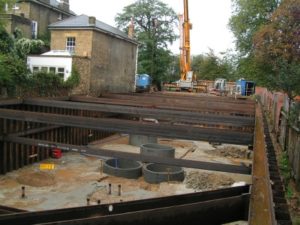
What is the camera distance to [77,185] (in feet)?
40.0

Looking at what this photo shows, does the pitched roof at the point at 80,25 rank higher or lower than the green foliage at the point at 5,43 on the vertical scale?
higher

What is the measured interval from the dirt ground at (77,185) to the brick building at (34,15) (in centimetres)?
1982

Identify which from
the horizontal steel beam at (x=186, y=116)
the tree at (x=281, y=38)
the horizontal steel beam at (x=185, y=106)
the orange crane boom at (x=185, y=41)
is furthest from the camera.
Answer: the orange crane boom at (x=185, y=41)

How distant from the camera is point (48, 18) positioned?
3769 centimetres

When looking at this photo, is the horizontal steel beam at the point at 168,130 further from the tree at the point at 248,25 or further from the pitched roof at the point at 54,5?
the tree at the point at 248,25

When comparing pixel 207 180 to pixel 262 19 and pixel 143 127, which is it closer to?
pixel 143 127

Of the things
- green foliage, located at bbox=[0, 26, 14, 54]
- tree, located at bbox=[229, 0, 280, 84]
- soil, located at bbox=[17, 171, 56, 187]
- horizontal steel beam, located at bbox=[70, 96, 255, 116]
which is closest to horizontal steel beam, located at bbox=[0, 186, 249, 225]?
soil, located at bbox=[17, 171, 56, 187]

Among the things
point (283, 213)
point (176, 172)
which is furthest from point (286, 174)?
point (283, 213)

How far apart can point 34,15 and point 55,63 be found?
491 inches

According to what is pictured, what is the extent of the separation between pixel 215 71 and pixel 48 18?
121ft

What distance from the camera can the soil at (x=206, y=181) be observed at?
1260 centimetres

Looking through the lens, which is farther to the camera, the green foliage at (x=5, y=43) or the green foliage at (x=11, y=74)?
the green foliage at (x=5, y=43)

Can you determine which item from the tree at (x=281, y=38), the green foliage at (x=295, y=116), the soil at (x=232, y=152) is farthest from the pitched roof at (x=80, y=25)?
the green foliage at (x=295, y=116)

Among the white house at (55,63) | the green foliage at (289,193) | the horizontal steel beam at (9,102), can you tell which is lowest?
the green foliage at (289,193)
